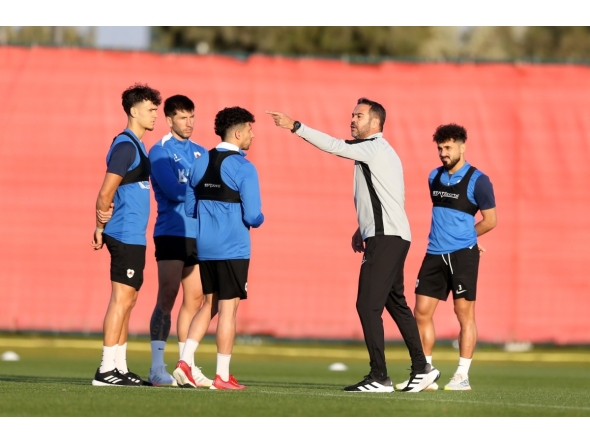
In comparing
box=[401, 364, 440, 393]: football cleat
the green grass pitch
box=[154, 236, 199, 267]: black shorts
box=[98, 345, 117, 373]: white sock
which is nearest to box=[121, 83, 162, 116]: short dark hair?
box=[154, 236, 199, 267]: black shorts

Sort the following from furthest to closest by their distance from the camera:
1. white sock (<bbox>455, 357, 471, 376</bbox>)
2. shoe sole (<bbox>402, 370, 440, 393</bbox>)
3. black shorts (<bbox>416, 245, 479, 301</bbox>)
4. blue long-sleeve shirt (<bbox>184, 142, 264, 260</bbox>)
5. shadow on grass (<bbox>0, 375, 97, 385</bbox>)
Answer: black shorts (<bbox>416, 245, 479, 301</bbox>)
white sock (<bbox>455, 357, 471, 376</bbox>)
shadow on grass (<bbox>0, 375, 97, 385</bbox>)
shoe sole (<bbox>402, 370, 440, 393</bbox>)
blue long-sleeve shirt (<bbox>184, 142, 264, 260</bbox>)

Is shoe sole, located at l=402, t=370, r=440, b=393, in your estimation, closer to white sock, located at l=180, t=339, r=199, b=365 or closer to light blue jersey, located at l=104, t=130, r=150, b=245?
white sock, located at l=180, t=339, r=199, b=365

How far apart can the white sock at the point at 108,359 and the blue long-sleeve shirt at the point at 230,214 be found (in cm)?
97

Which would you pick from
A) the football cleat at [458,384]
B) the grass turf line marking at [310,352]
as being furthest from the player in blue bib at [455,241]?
the grass turf line marking at [310,352]

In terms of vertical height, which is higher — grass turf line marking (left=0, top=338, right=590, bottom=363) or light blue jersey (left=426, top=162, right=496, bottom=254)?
light blue jersey (left=426, top=162, right=496, bottom=254)

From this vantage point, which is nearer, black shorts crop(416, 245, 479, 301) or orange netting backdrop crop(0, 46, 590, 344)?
black shorts crop(416, 245, 479, 301)

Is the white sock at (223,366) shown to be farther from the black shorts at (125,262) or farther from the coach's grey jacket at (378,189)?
the coach's grey jacket at (378,189)

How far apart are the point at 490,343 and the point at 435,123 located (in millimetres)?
3008

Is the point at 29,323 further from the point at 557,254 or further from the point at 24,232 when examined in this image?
the point at 557,254

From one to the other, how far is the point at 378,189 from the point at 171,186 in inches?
76.1

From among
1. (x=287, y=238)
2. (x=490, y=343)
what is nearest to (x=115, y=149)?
(x=287, y=238)

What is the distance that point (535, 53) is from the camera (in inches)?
1598

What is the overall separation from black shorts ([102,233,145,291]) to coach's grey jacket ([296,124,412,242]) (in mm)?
1752

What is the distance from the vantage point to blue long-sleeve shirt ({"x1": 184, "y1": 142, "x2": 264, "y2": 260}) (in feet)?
28.4
